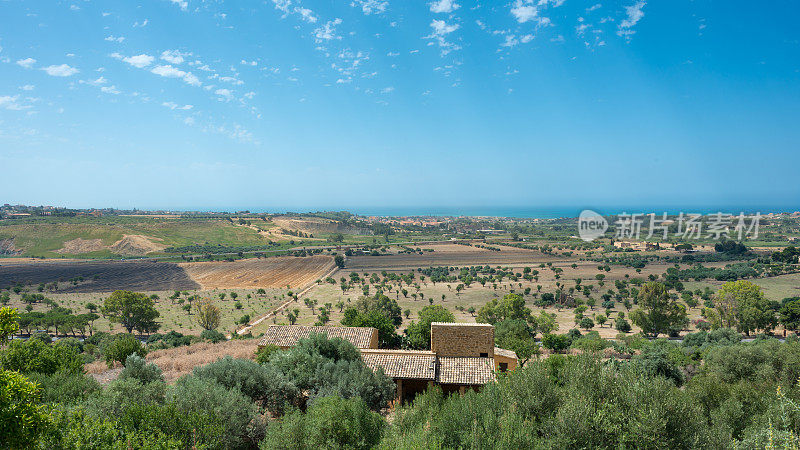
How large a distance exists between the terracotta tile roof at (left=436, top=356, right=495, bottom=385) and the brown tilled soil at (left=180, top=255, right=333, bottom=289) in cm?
5545

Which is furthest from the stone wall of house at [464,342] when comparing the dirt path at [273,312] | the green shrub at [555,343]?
the dirt path at [273,312]

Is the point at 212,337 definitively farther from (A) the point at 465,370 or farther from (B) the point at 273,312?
(A) the point at 465,370

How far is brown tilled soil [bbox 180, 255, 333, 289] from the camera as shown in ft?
241

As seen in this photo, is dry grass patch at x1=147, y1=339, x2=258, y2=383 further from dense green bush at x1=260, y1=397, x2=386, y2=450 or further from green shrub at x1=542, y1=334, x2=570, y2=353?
green shrub at x1=542, y1=334, x2=570, y2=353

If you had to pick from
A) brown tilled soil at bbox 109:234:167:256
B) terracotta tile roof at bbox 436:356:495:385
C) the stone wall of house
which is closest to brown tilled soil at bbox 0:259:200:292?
brown tilled soil at bbox 109:234:167:256

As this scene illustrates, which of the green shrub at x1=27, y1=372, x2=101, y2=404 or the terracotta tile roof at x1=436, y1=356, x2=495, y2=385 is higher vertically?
the green shrub at x1=27, y1=372, x2=101, y2=404

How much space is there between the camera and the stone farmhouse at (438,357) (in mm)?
17875

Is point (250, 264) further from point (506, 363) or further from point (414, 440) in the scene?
point (414, 440)

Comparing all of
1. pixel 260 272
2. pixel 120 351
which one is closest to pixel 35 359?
pixel 120 351

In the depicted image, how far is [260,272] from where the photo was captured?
84.0 meters

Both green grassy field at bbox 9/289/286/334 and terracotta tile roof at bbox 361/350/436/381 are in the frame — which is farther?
green grassy field at bbox 9/289/286/334

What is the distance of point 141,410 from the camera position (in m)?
9.42

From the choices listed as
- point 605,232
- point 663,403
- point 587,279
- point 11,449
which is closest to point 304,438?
point 11,449

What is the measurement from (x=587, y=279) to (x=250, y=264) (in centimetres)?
7420
